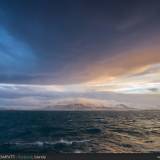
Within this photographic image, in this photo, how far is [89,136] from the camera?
3674mm

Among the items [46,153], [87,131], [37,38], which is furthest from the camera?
[87,131]

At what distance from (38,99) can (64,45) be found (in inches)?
23.8

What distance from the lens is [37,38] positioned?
3.48 metres

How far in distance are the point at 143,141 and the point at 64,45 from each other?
49.9 inches

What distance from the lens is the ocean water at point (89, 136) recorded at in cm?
337

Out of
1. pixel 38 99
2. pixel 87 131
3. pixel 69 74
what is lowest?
pixel 87 131

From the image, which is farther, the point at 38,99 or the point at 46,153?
the point at 38,99

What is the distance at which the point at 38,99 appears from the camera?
3.53 metres

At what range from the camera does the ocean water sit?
3.37 m

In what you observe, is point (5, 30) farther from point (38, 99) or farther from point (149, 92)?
point (149, 92)

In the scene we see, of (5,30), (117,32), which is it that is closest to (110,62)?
(117,32)

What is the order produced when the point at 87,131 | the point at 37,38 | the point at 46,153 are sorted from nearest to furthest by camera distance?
1. the point at 46,153
2. the point at 37,38
3. the point at 87,131

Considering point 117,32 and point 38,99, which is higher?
point 117,32

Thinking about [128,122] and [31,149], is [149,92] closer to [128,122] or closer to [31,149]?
[128,122]
